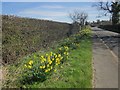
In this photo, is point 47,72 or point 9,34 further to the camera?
point 9,34

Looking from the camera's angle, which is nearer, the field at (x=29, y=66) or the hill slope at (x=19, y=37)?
the field at (x=29, y=66)

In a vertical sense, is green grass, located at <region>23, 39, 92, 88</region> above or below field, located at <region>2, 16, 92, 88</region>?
below

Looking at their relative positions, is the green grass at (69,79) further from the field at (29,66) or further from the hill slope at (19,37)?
the hill slope at (19,37)

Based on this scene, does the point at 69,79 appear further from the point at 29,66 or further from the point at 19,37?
the point at 19,37

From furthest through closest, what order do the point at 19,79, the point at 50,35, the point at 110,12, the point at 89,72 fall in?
the point at 110,12, the point at 50,35, the point at 89,72, the point at 19,79

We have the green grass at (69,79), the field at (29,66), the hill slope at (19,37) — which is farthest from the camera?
the hill slope at (19,37)

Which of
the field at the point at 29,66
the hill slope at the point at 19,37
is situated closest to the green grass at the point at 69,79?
the field at the point at 29,66

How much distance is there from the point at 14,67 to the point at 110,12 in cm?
5816

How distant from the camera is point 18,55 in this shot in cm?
846

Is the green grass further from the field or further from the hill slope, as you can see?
the hill slope

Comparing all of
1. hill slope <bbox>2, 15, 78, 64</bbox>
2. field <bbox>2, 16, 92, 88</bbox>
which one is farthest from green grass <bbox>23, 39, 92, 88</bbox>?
hill slope <bbox>2, 15, 78, 64</bbox>

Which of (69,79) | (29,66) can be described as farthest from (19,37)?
(69,79)

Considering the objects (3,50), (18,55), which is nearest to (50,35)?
(18,55)

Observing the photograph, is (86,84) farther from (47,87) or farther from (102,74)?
(102,74)
